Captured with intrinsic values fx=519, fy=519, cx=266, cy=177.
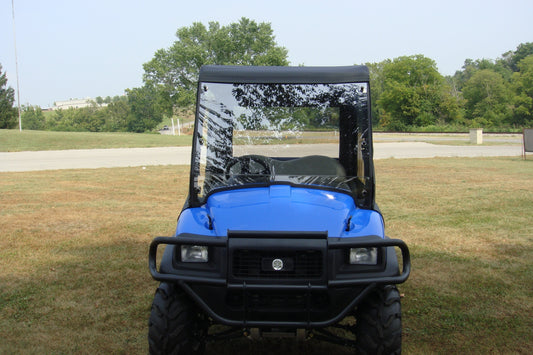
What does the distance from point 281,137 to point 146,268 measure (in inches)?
107

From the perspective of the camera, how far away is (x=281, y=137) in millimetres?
4137

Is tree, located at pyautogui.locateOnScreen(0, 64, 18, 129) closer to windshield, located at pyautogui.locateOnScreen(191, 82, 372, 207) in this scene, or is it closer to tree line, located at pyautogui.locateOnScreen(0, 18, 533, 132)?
tree line, located at pyautogui.locateOnScreen(0, 18, 533, 132)

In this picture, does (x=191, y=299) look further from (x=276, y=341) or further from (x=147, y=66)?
(x=147, y=66)

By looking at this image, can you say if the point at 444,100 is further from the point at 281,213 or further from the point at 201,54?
the point at 281,213

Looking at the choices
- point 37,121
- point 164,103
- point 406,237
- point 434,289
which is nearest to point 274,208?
point 434,289

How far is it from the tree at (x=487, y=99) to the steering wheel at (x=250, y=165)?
71.3 metres

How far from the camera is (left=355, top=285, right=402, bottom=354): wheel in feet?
10.2

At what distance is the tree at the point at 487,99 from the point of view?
233 ft

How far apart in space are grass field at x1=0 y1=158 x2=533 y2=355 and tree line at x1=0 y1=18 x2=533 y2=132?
4219cm

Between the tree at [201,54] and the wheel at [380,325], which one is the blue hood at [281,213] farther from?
the tree at [201,54]

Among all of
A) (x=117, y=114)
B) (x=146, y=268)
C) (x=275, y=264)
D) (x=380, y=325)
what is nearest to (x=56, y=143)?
(x=146, y=268)

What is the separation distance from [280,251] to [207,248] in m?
0.47

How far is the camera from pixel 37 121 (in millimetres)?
113812

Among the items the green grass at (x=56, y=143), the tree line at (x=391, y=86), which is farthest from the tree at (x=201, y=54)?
the green grass at (x=56, y=143)
